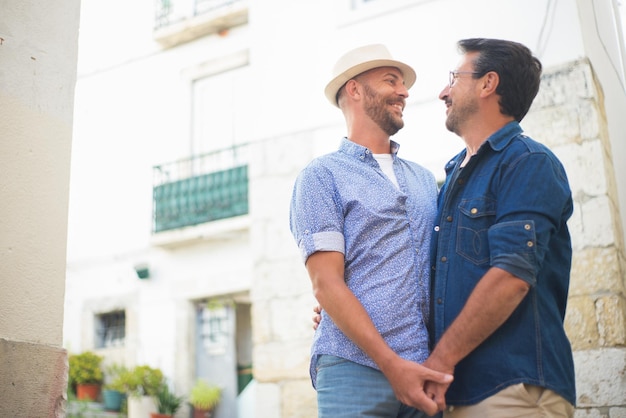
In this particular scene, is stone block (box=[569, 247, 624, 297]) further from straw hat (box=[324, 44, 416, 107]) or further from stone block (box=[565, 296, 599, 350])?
straw hat (box=[324, 44, 416, 107])

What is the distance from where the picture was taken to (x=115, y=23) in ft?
49.1

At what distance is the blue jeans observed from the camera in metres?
2.45

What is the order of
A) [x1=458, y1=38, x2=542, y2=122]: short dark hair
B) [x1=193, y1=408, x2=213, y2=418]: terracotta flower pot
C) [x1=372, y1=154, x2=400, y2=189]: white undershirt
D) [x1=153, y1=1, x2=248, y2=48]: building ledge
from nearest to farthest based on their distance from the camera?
[x1=458, y1=38, x2=542, y2=122]: short dark hair, [x1=372, y1=154, x2=400, y2=189]: white undershirt, [x1=193, y1=408, x2=213, y2=418]: terracotta flower pot, [x1=153, y1=1, x2=248, y2=48]: building ledge

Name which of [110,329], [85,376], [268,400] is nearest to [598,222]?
[268,400]

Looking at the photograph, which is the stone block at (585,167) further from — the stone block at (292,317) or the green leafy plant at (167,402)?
the green leafy plant at (167,402)

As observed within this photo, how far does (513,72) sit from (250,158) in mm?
4465

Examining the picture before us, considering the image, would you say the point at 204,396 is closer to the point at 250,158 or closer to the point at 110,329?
the point at 110,329

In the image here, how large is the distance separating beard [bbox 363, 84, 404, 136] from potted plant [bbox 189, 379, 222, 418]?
380 inches

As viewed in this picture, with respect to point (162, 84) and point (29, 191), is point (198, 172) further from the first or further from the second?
point (29, 191)

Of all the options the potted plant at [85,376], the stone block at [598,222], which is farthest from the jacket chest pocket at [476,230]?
the potted plant at [85,376]

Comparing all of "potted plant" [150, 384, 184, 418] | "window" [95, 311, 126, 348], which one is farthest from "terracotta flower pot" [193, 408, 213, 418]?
"window" [95, 311, 126, 348]

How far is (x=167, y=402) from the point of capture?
39.3 feet

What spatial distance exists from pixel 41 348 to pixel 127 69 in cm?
1262

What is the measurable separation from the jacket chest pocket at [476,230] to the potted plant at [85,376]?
425 inches
